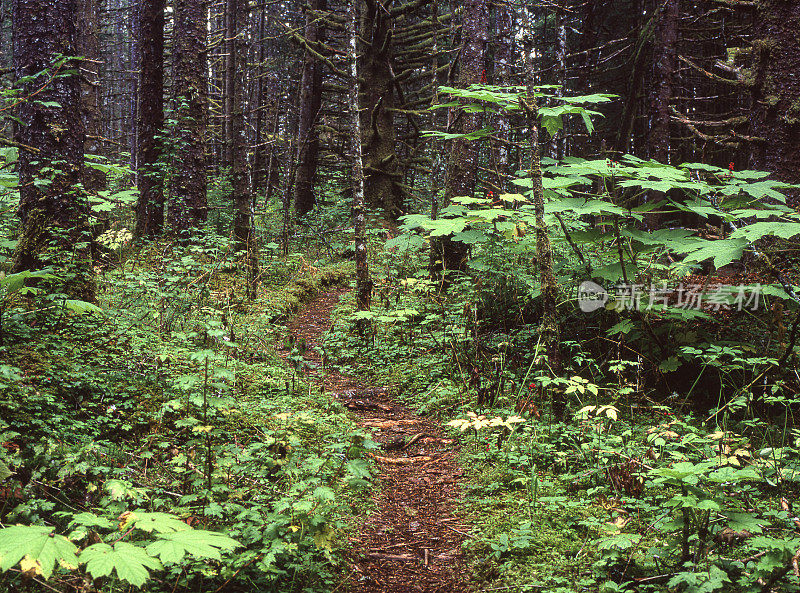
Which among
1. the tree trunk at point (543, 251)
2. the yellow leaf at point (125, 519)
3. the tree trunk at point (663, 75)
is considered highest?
the tree trunk at point (663, 75)

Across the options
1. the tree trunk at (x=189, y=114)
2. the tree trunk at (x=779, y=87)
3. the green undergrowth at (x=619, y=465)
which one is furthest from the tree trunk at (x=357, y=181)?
the tree trunk at (x=779, y=87)

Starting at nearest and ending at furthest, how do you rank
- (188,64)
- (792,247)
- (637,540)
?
(637,540), (792,247), (188,64)

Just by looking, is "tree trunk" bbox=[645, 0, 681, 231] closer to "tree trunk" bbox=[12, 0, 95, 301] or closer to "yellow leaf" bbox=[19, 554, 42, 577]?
"tree trunk" bbox=[12, 0, 95, 301]

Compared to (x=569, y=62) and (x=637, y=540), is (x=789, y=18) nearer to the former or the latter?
(x=637, y=540)

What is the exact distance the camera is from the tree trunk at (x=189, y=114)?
32.3 ft

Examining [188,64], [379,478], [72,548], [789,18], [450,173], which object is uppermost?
[188,64]

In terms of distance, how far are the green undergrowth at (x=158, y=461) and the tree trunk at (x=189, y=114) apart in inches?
168

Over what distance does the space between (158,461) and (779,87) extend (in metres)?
7.37

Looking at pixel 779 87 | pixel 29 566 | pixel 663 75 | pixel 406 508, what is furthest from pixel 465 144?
pixel 29 566

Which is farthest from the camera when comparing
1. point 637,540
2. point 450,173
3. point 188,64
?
point 188,64

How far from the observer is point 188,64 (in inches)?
388

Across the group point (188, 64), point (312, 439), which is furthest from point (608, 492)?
point (188, 64)

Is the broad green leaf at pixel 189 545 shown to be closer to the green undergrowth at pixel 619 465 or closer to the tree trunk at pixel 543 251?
the green undergrowth at pixel 619 465

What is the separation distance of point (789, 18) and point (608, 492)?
18.4 ft
